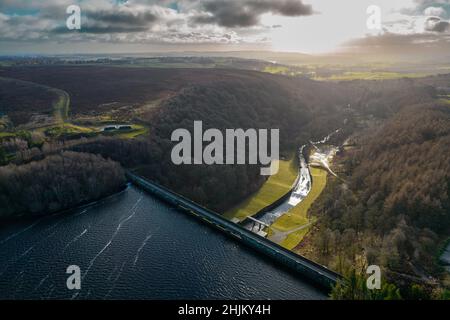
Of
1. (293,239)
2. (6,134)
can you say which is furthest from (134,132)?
(293,239)

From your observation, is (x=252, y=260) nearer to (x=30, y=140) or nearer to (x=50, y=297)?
(x=50, y=297)

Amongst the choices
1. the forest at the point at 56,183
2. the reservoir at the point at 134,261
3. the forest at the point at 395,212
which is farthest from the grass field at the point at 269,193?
the forest at the point at 56,183

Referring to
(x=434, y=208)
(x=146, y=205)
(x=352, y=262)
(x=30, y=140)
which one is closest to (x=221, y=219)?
(x=146, y=205)

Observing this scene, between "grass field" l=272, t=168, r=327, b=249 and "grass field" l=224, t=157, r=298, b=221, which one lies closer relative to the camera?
"grass field" l=272, t=168, r=327, b=249

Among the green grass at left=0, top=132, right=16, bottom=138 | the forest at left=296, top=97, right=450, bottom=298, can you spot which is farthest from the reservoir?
the green grass at left=0, top=132, right=16, bottom=138

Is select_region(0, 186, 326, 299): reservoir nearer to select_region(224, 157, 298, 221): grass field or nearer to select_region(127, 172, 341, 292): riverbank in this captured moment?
select_region(127, 172, 341, 292): riverbank

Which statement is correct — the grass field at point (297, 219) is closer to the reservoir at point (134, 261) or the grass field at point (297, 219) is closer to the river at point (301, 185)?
the river at point (301, 185)
